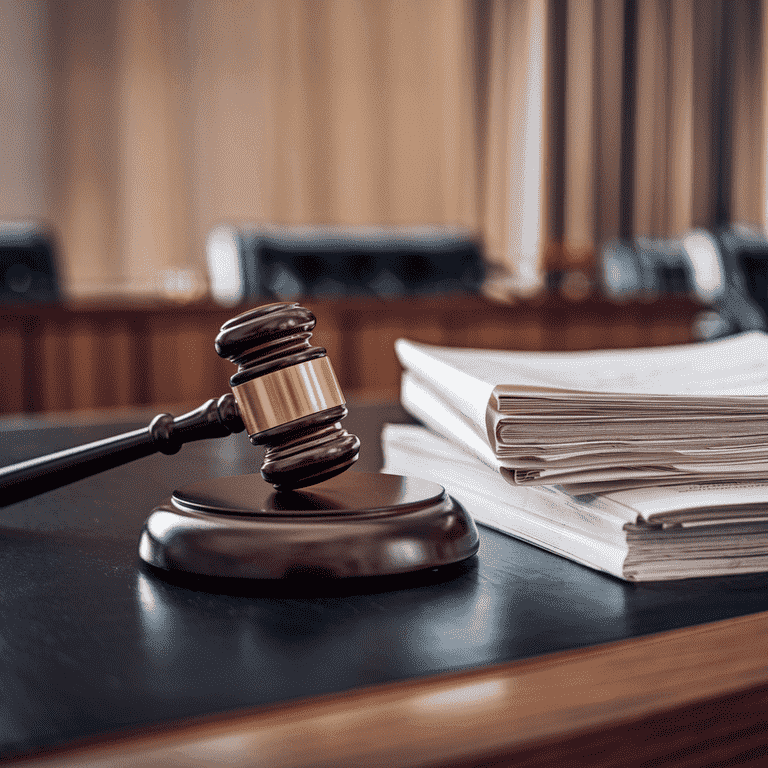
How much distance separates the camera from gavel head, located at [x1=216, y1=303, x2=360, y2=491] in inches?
15.4

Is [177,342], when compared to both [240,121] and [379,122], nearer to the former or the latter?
[240,121]

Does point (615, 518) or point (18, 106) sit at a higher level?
point (18, 106)

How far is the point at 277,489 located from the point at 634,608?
0.53 ft

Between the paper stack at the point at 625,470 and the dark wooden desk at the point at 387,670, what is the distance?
15mm

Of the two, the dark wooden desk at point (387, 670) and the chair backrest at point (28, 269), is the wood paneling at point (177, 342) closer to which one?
the chair backrest at point (28, 269)

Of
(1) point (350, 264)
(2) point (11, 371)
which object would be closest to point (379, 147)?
(1) point (350, 264)

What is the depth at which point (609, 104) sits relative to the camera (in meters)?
5.39

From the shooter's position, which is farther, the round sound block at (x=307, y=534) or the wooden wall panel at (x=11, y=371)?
the wooden wall panel at (x=11, y=371)

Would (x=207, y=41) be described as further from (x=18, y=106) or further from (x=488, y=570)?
(x=488, y=570)

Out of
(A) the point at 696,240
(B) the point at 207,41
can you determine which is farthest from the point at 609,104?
(A) the point at 696,240

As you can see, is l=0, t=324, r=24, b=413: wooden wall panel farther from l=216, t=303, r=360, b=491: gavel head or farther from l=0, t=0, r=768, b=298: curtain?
l=0, t=0, r=768, b=298: curtain

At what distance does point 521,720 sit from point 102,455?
0.26 m

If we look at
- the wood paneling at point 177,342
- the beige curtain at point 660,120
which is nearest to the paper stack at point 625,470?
the wood paneling at point 177,342

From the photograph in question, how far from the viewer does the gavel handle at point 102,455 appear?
0.44 metres
